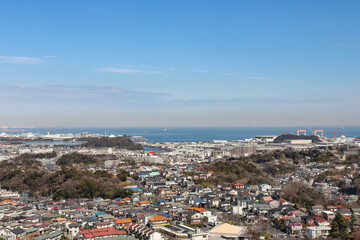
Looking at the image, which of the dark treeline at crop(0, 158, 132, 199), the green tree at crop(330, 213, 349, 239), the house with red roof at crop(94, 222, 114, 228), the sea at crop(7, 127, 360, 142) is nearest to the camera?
the green tree at crop(330, 213, 349, 239)

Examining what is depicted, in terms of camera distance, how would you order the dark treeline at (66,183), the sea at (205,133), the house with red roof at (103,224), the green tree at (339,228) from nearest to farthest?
the green tree at (339,228)
the house with red roof at (103,224)
the dark treeline at (66,183)
the sea at (205,133)

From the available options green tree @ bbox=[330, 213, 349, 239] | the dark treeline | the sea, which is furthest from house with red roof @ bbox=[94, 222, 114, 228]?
the sea

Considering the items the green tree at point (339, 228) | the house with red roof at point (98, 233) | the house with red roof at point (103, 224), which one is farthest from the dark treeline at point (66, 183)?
the green tree at point (339, 228)

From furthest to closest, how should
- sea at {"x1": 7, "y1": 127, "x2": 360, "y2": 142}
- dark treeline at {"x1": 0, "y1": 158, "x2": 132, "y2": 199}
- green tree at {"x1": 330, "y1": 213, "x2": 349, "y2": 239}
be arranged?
sea at {"x1": 7, "y1": 127, "x2": 360, "y2": 142}, dark treeline at {"x1": 0, "y1": 158, "x2": 132, "y2": 199}, green tree at {"x1": 330, "y1": 213, "x2": 349, "y2": 239}

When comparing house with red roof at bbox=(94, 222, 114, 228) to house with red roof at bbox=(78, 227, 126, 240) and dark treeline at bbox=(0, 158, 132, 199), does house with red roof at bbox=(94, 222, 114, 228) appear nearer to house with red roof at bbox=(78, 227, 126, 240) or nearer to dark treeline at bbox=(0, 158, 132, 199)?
house with red roof at bbox=(78, 227, 126, 240)

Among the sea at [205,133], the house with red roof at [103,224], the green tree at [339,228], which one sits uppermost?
the sea at [205,133]

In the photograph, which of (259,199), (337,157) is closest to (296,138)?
(337,157)

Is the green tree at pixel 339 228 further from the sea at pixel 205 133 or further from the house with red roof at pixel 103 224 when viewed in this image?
the sea at pixel 205 133

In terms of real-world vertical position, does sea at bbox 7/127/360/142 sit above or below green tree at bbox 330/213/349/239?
above

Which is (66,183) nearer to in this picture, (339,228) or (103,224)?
(103,224)

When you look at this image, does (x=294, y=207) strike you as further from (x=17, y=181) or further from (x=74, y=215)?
(x=17, y=181)

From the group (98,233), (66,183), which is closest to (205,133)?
(66,183)
